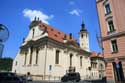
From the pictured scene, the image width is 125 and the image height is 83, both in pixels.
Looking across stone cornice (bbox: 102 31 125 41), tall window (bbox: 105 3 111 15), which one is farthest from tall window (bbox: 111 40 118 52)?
tall window (bbox: 105 3 111 15)

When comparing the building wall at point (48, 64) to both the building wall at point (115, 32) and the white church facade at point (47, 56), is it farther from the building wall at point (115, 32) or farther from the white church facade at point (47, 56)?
the building wall at point (115, 32)

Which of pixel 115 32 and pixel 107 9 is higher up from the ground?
pixel 107 9

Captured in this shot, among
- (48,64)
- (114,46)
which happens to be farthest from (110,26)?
(48,64)

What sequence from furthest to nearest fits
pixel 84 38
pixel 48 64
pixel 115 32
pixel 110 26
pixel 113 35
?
pixel 84 38 → pixel 48 64 → pixel 110 26 → pixel 113 35 → pixel 115 32

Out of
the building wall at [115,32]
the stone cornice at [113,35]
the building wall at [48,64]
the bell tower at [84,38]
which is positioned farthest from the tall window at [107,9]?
the bell tower at [84,38]

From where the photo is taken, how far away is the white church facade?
37950 millimetres

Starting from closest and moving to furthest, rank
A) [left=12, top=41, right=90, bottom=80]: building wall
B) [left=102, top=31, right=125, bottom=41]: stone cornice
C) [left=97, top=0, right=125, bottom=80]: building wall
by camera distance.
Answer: [left=97, top=0, right=125, bottom=80]: building wall < [left=102, top=31, right=125, bottom=41]: stone cornice < [left=12, top=41, right=90, bottom=80]: building wall

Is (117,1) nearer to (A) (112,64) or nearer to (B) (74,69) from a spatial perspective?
(A) (112,64)

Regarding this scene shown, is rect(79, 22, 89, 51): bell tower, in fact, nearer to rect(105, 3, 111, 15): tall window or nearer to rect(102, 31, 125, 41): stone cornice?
rect(105, 3, 111, 15): tall window

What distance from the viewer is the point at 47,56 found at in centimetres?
3772

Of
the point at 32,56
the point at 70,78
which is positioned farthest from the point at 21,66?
the point at 70,78

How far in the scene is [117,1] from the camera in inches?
915

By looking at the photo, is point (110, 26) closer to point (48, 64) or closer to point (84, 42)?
point (48, 64)

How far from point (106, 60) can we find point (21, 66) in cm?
3008
